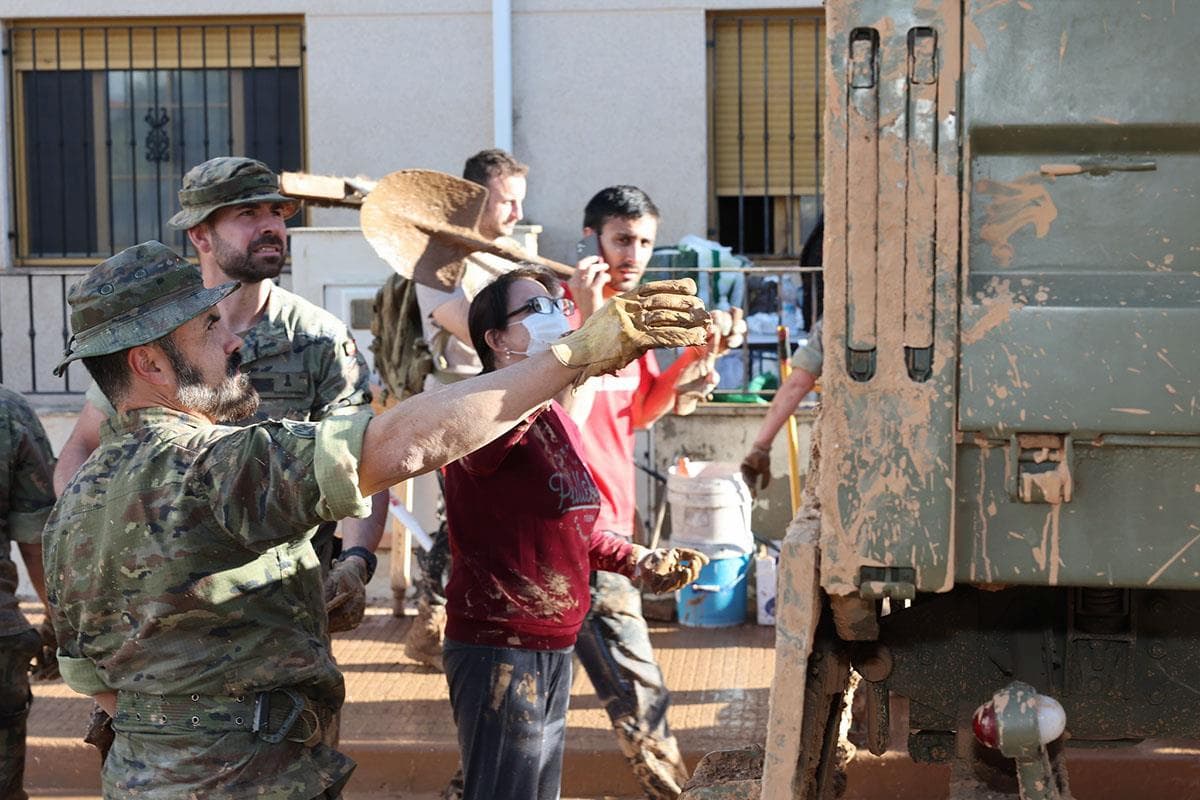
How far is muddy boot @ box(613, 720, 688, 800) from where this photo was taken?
4.90 meters

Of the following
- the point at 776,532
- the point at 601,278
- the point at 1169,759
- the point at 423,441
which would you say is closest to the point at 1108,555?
the point at 423,441

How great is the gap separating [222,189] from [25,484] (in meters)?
1.00

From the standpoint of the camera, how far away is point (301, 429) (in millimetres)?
2896

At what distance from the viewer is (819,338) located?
621 cm

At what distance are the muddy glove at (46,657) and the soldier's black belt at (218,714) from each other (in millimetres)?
1407

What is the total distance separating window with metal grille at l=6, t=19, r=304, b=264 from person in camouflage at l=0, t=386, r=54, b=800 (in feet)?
19.2

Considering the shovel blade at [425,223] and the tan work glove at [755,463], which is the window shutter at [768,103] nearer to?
the tan work glove at [755,463]

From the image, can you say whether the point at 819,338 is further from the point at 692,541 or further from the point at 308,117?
the point at 308,117

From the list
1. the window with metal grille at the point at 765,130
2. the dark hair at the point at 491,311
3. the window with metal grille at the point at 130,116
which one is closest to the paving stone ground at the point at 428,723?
the dark hair at the point at 491,311

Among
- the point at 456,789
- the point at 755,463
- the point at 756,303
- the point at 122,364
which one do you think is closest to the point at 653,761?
the point at 456,789

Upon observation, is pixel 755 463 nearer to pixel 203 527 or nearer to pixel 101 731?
pixel 101 731

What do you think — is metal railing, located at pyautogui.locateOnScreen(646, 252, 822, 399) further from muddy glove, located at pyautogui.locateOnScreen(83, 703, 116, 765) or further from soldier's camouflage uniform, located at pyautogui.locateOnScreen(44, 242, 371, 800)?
soldier's camouflage uniform, located at pyautogui.locateOnScreen(44, 242, 371, 800)

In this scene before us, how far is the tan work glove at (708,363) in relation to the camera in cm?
523

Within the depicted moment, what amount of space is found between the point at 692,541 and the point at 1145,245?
4583mm
